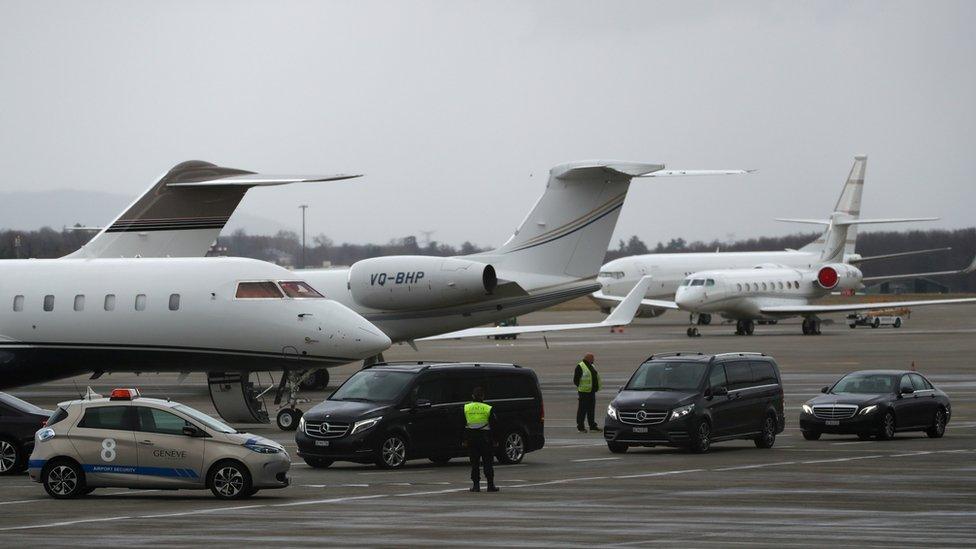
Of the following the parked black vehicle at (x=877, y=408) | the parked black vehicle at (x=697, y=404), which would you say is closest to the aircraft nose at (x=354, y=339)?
the parked black vehicle at (x=697, y=404)

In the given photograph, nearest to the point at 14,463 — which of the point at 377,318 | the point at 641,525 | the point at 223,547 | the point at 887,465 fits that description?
the point at 223,547

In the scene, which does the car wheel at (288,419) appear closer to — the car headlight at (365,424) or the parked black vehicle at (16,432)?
the car headlight at (365,424)

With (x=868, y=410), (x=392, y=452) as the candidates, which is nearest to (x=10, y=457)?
(x=392, y=452)

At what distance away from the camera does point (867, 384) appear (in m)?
33.7

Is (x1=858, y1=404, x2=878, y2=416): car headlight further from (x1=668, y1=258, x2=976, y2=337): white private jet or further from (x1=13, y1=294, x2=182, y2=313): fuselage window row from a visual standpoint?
(x1=668, y1=258, x2=976, y2=337): white private jet

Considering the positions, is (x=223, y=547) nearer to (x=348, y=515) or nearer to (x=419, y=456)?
(x=348, y=515)

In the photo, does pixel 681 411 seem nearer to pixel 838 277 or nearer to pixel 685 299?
pixel 685 299

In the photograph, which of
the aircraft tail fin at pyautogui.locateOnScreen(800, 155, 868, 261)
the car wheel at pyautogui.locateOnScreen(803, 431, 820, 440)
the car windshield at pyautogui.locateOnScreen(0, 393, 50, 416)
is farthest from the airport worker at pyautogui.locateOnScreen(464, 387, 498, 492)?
the aircraft tail fin at pyautogui.locateOnScreen(800, 155, 868, 261)

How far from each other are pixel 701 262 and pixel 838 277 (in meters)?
10.7

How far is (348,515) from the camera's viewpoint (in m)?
19.6

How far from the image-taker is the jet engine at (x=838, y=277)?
3569 inches

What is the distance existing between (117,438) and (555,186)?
1076 inches

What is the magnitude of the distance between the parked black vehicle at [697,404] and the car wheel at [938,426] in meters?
4.17

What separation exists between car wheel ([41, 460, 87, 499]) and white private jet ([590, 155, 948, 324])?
7023 cm
